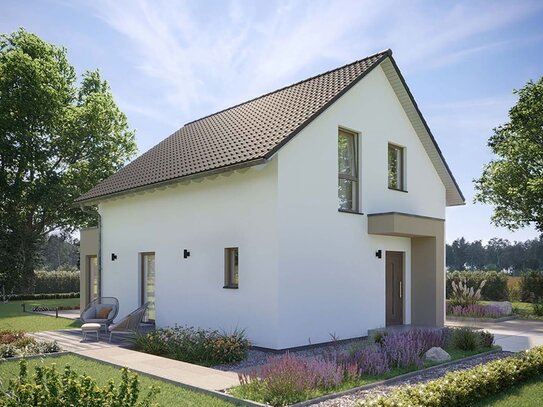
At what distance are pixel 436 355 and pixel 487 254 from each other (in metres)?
83.8

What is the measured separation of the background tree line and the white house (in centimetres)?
6989

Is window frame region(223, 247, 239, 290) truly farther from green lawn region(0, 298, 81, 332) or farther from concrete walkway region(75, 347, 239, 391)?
green lawn region(0, 298, 81, 332)

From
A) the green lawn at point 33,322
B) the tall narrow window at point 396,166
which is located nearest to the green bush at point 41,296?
the green lawn at point 33,322

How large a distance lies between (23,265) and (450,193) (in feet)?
83.4

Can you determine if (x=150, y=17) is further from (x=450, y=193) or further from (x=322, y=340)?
(x=450, y=193)

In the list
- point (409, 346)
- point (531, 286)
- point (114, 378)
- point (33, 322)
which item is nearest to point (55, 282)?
point (33, 322)

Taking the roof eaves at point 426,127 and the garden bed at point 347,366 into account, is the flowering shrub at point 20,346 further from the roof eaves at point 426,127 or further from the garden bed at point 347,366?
the roof eaves at point 426,127

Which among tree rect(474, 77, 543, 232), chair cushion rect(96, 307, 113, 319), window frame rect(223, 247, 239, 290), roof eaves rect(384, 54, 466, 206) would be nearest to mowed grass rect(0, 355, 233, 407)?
window frame rect(223, 247, 239, 290)

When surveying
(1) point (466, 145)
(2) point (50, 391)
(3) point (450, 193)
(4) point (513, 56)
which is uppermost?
(4) point (513, 56)

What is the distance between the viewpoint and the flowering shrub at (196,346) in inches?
404

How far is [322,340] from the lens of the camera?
40.2 ft

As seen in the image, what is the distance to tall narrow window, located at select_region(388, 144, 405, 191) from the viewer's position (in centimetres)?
1570

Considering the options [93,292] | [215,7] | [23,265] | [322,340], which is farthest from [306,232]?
[23,265]

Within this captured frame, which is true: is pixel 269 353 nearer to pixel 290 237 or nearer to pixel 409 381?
pixel 290 237
